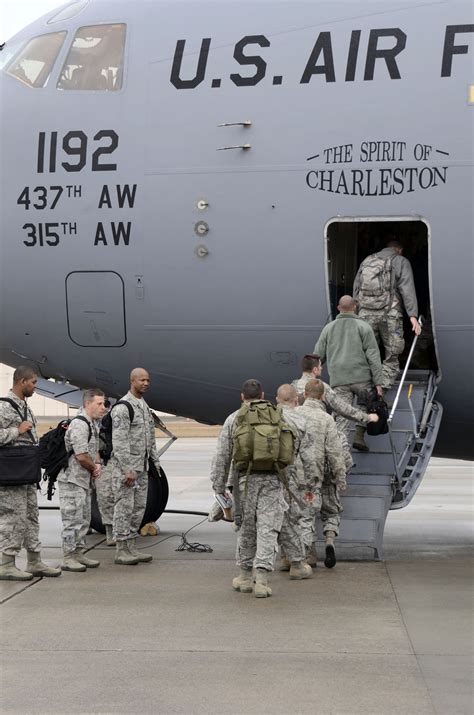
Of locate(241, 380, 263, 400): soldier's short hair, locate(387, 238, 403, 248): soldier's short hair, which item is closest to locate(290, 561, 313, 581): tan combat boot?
locate(241, 380, 263, 400): soldier's short hair

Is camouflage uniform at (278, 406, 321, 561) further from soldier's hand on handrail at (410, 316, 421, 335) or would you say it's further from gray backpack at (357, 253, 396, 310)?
gray backpack at (357, 253, 396, 310)

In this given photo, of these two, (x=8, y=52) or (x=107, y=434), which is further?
(x=8, y=52)

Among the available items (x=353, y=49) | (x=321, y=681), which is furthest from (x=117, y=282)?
(x=321, y=681)

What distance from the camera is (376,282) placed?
10.5 m

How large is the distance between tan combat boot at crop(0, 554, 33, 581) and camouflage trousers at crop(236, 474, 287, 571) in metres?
1.98

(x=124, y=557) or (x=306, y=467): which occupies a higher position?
(x=306, y=467)

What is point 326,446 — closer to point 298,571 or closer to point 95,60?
point 298,571

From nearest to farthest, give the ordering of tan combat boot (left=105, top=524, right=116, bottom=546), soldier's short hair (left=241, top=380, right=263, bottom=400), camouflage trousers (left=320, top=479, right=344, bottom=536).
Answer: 1. soldier's short hair (left=241, top=380, right=263, bottom=400)
2. camouflage trousers (left=320, top=479, right=344, bottom=536)
3. tan combat boot (left=105, top=524, right=116, bottom=546)

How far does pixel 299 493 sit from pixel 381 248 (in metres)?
3.12

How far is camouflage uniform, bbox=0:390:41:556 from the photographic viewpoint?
9617 mm

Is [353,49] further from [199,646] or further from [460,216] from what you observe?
[199,646]

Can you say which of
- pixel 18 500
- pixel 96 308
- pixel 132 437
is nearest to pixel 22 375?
pixel 18 500

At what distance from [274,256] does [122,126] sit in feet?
6.44

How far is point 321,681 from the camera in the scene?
6488 millimetres
